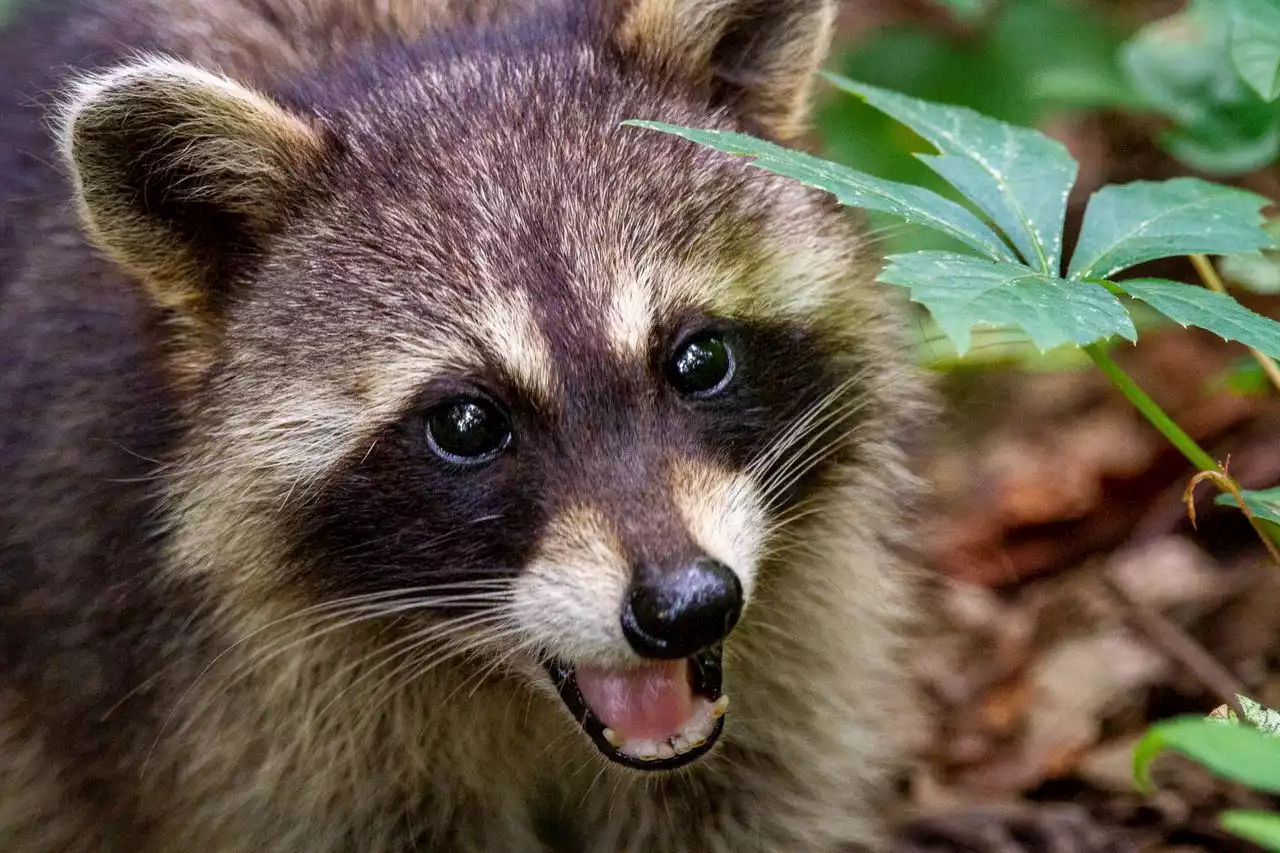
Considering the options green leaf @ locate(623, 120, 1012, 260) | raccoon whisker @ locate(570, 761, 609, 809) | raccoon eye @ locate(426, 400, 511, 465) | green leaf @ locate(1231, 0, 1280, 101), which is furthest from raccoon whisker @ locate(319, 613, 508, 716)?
green leaf @ locate(1231, 0, 1280, 101)

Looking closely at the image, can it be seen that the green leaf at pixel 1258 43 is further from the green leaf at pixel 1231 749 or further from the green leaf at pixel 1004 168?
the green leaf at pixel 1231 749

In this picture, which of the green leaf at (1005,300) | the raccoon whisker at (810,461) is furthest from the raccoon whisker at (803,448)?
the green leaf at (1005,300)

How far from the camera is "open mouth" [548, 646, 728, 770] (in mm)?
2664

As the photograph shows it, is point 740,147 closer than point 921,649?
Yes

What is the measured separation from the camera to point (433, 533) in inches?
106

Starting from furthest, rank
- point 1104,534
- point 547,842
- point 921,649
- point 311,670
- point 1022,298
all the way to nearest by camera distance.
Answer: point 1104,534, point 921,649, point 547,842, point 311,670, point 1022,298

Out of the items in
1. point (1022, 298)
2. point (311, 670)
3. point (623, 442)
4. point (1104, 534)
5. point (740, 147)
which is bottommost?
point (1104, 534)

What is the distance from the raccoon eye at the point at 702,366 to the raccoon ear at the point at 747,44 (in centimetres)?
59

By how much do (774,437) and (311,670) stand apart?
100 cm

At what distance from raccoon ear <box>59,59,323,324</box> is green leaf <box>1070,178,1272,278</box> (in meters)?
1.34

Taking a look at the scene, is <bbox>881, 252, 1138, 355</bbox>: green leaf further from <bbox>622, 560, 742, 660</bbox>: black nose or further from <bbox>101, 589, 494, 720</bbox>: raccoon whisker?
<bbox>101, 589, 494, 720</bbox>: raccoon whisker

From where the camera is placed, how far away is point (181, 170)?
2773mm

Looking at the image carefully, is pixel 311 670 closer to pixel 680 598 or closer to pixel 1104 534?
pixel 680 598

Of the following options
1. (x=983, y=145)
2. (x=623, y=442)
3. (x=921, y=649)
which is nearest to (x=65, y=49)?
(x=623, y=442)
